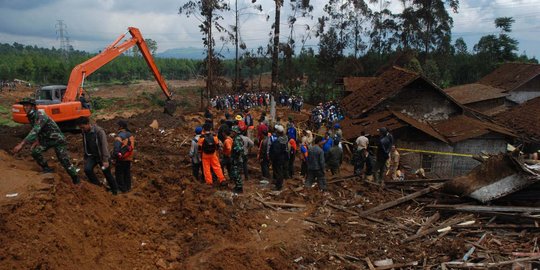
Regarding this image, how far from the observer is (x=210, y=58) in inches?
1164

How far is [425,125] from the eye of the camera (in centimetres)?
1877

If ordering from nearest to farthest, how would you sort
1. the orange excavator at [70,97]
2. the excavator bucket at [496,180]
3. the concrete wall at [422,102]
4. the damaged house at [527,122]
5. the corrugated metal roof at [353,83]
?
the excavator bucket at [496,180] < the orange excavator at [70,97] < the concrete wall at [422,102] < the damaged house at [527,122] < the corrugated metal roof at [353,83]

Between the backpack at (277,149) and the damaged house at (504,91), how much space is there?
88.8ft

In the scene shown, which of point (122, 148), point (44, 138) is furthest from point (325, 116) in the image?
point (44, 138)

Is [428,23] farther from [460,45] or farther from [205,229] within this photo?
[205,229]

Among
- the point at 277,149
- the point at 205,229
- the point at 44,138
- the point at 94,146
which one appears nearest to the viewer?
the point at 205,229

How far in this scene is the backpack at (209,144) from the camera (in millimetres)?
8797

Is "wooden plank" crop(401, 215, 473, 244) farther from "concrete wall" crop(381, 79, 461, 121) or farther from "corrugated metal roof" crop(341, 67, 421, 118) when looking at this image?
"concrete wall" crop(381, 79, 461, 121)

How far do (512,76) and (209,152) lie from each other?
121ft

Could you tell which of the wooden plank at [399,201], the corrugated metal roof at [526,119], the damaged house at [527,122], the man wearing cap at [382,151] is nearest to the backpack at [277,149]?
the wooden plank at [399,201]

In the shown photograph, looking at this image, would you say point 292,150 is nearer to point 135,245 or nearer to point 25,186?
point 135,245

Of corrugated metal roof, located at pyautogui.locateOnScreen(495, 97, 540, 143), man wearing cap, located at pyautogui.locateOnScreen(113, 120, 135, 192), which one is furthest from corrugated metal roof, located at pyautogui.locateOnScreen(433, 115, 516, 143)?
man wearing cap, located at pyautogui.locateOnScreen(113, 120, 135, 192)

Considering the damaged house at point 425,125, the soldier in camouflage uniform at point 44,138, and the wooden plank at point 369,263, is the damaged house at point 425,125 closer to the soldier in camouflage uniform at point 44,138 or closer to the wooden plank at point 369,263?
the wooden plank at point 369,263

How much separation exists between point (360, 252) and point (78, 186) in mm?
5118
